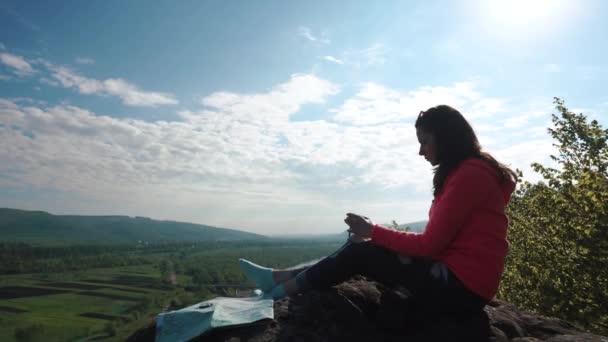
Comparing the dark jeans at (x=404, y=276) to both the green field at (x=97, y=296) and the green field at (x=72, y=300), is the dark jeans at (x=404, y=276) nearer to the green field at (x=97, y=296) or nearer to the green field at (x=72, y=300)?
the green field at (x=97, y=296)

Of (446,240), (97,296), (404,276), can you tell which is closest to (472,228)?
(446,240)

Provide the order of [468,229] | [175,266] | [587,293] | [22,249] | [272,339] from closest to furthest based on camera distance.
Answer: [468,229] → [272,339] → [587,293] → [175,266] → [22,249]

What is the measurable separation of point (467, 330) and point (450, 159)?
7.35 ft

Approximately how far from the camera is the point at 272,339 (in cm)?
443

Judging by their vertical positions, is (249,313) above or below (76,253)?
above

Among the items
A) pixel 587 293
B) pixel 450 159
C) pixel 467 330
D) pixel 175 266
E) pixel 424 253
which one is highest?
pixel 450 159

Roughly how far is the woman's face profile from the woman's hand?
45.6 inches

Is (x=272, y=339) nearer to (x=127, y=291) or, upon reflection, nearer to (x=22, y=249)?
(x=127, y=291)

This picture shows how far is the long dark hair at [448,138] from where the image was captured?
171 inches

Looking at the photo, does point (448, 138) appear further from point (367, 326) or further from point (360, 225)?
point (367, 326)

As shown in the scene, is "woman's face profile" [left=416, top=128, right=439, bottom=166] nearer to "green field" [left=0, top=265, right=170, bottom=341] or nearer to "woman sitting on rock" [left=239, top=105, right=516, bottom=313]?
Answer: "woman sitting on rock" [left=239, top=105, right=516, bottom=313]

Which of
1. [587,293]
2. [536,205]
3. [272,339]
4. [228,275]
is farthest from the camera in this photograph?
[228,275]

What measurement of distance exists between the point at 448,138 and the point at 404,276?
→ 1.85 metres

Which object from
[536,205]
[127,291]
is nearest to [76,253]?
[127,291]
